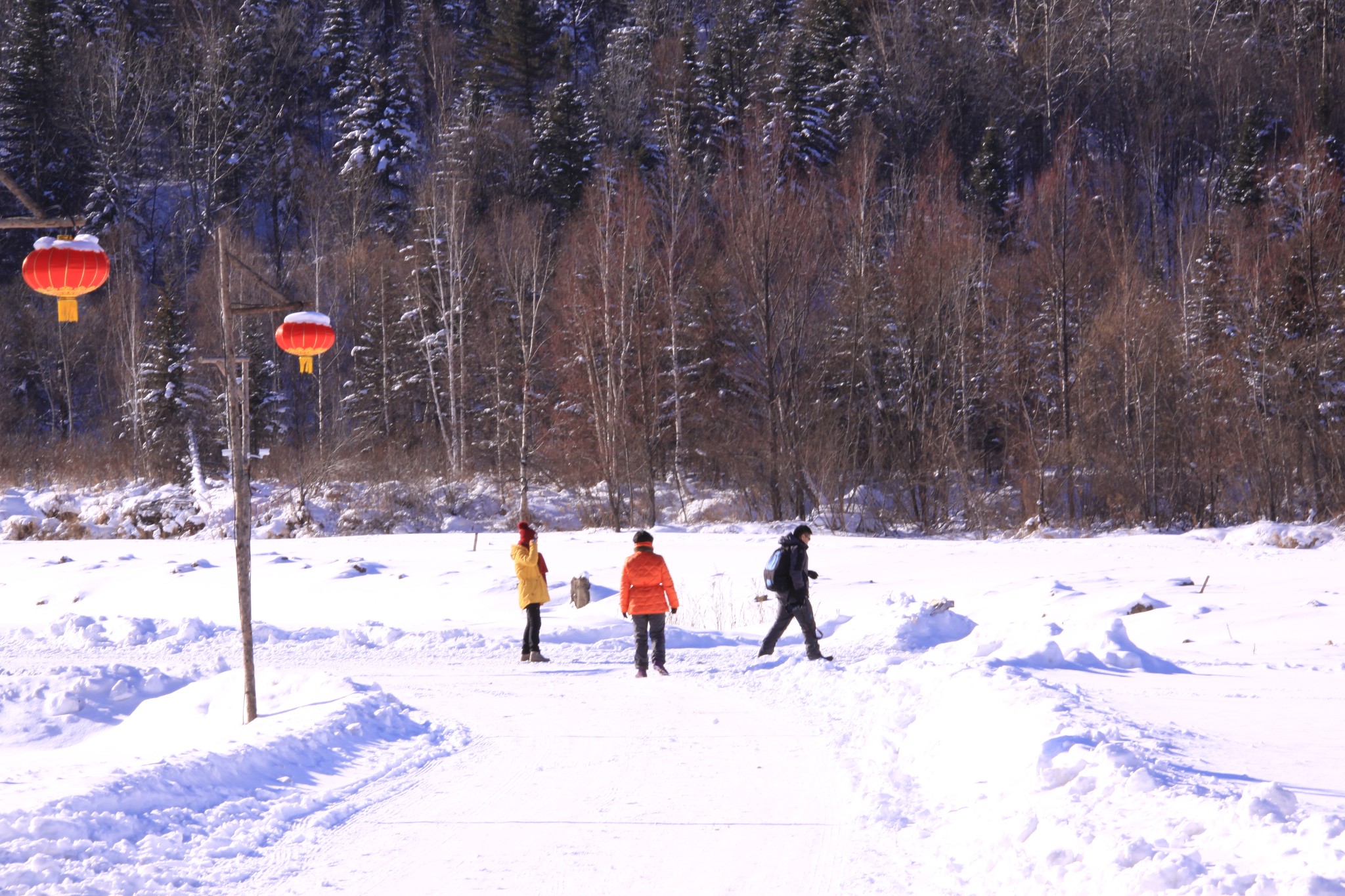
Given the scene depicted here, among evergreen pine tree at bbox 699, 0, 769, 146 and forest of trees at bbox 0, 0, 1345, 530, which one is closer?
forest of trees at bbox 0, 0, 1345, 530

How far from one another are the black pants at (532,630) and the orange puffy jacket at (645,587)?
5.24 ft

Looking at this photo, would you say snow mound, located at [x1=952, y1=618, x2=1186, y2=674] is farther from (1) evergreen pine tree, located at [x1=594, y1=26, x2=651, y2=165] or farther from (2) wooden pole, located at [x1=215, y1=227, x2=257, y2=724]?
(1) evergreen pine tree, located at [x1=594, y1=26, x2=651, y2=165]

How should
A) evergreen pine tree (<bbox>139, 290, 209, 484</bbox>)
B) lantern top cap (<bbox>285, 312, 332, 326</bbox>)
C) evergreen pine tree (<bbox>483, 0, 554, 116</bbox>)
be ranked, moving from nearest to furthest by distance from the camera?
lantern top cap (<bbox>285, 312, 332, 326</bbox>) → evergreen pine tree (<bbox>139, 290, 209, 484</bbox>) → evergreen pine tree (<bbox>483, 0, 554, 116</bbox>)

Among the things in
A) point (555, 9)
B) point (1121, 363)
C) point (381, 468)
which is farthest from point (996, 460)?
point (555, 9)

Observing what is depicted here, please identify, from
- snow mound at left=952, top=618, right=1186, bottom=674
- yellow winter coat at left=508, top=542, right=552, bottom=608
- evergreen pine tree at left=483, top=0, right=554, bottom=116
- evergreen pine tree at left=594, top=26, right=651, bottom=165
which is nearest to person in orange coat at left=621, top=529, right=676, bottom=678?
yellow winter coat at left=508, top=542, right=552, bottom=608

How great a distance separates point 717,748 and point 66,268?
17.9 feet

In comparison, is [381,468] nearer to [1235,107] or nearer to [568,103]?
[568,103]

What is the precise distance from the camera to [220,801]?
5949 mm

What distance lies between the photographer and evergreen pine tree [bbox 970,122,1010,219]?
149ft

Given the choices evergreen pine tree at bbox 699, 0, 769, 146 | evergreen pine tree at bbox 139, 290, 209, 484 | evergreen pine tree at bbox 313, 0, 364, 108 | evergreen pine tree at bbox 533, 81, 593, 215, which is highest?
evergreen pine tree at bbox 313, 0, 364, 108

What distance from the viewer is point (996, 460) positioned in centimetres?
3562

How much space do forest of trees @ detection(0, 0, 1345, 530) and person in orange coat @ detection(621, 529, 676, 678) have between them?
12.9 metres

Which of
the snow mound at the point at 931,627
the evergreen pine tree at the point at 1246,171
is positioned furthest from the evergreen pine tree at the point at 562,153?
the snow mound at the point at 931,627

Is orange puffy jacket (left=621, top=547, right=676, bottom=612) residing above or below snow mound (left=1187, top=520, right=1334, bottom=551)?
above
